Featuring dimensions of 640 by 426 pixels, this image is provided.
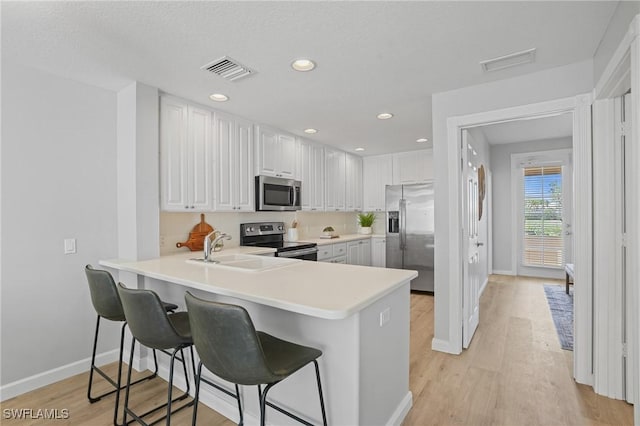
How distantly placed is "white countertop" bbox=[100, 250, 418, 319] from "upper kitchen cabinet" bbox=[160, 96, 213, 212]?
777mm

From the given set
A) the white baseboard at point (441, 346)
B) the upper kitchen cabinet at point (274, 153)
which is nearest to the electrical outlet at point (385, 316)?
the white baseboard at point (441, 346)

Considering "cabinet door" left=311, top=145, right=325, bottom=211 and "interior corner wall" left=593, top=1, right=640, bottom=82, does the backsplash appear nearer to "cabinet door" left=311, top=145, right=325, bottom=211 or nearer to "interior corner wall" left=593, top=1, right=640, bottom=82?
"cabinet door" left=311, top=145, right=325, bottom=211

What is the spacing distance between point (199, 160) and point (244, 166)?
2.00ft

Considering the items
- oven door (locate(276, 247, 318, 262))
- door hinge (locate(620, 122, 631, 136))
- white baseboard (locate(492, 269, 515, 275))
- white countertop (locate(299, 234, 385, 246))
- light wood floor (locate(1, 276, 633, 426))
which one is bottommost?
light wood floor (locate(1, 276, 633, 426))

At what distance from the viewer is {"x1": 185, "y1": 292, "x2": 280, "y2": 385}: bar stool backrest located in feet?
4.10

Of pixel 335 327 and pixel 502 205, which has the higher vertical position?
pixel 502 205

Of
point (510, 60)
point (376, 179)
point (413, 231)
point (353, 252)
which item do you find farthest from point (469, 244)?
point (376, 179)

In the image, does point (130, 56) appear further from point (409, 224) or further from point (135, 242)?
point (409, 224)

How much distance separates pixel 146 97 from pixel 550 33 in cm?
303

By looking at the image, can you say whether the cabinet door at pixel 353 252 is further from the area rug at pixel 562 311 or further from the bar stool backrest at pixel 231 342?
the bar stool backrest at pixel 231 342

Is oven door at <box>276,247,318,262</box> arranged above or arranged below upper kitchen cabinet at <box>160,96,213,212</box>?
below

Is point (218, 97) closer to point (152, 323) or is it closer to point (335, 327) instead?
point (152, 323)

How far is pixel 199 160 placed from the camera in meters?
3.23

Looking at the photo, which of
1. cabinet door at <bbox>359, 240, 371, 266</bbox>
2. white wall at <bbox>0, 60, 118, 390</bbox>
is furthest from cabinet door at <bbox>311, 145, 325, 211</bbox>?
white wall at <bbox>0, 60, 118, 390</bbox>
